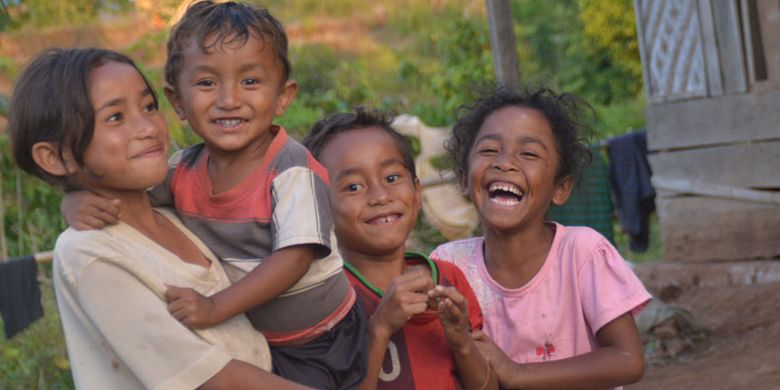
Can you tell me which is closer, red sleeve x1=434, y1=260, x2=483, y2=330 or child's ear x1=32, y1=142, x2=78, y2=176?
child's ear x1=32, y1=142, x2=78, y2=176

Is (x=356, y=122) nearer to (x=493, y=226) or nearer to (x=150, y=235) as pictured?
(x=493, y=226)

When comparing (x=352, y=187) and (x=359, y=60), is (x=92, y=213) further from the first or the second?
(x=359, y=60)

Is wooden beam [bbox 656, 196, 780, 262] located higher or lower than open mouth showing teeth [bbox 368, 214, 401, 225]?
lower

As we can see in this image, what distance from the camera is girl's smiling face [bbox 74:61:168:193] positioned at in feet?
6.51

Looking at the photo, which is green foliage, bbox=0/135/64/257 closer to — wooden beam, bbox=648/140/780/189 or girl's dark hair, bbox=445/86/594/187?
wooden beam, bbox=648/140/780/189

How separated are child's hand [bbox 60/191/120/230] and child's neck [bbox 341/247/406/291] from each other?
752 mm

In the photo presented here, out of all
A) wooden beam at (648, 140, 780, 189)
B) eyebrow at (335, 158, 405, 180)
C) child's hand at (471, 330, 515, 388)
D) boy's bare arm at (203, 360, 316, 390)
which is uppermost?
eyebrow at (335, 158, 405, 180)

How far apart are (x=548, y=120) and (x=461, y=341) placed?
83 centimetres

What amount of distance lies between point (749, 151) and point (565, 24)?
46.5 feet

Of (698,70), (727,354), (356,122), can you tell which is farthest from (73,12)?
(356,122)

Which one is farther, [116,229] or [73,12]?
[73,12]

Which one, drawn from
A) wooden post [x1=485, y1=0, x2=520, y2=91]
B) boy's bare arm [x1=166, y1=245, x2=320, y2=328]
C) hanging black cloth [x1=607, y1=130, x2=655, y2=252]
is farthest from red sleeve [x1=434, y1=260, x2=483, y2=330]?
hanging black cloth [x1=607, y1=130, x2=655, y2=252]

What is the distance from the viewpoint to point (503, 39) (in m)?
5.69

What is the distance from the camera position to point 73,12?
44.6 ft
